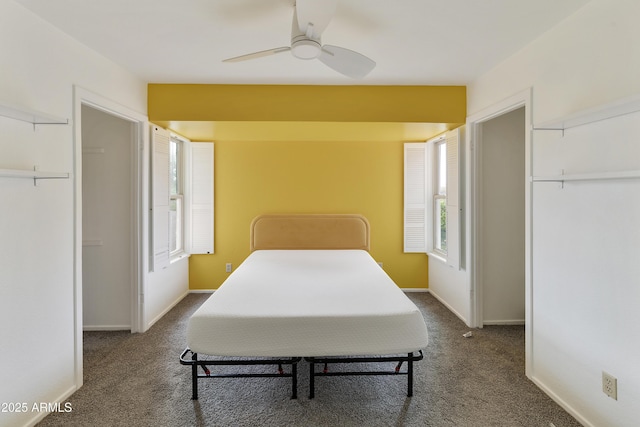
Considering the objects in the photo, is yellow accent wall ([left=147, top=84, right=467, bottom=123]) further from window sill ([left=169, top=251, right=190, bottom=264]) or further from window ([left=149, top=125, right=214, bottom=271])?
window sill ([left=169, top=251, right=190, bottom=264])

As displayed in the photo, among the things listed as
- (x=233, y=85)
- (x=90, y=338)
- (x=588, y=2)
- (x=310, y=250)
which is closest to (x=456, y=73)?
(x=588, y=2)

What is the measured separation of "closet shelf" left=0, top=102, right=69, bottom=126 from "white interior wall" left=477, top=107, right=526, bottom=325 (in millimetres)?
3649

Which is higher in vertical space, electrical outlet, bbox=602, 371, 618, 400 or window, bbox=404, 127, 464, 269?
window, bbox=404, 127, 464, 269

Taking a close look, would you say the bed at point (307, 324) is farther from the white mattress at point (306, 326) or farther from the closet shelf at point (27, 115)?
the closet shelf at point (27, 115)

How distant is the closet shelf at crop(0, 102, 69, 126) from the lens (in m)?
1.79

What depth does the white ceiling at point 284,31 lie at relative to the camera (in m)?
2.09

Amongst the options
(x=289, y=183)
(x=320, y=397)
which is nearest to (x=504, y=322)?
(x=320, y=397)

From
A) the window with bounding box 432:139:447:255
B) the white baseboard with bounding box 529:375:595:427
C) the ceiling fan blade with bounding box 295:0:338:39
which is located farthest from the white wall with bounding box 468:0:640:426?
the window with bounding box 432:139:447:255

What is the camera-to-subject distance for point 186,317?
12.7ft

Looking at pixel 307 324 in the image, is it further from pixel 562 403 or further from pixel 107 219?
pixel 107 219

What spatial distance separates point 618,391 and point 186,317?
3.73 m

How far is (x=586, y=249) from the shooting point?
2053 mm

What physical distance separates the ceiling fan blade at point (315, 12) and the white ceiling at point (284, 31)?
0.27 m

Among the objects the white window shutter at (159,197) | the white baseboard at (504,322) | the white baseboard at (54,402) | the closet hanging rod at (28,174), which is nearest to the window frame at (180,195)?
the white window shutter at (159,197)
